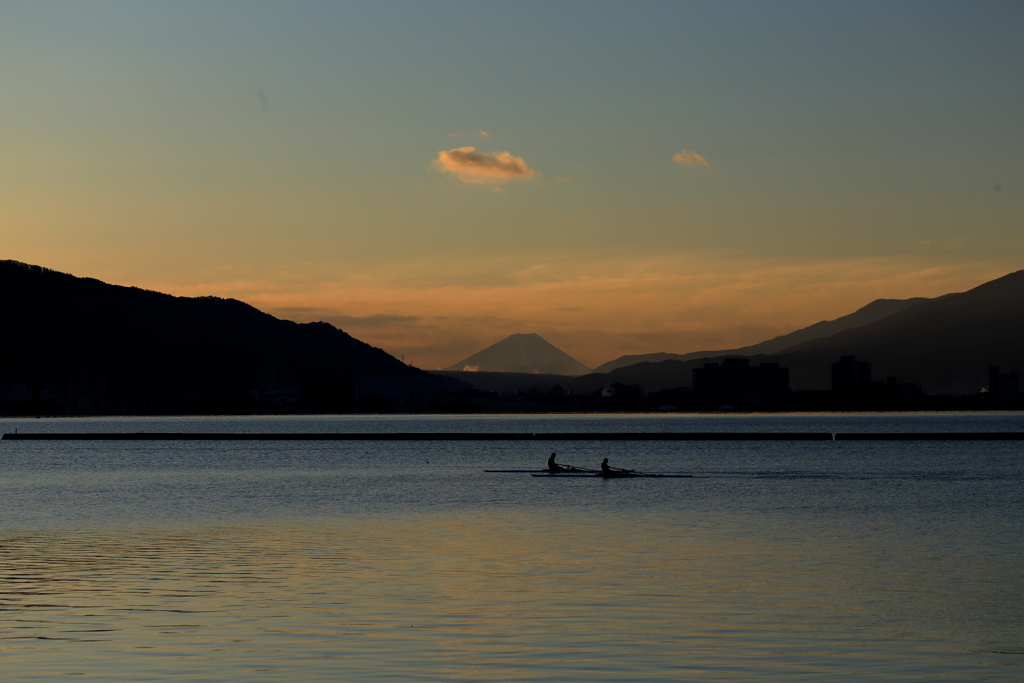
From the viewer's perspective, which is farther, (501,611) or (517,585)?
(517,585)

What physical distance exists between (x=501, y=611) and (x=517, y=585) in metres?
3.98

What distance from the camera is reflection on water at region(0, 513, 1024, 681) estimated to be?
65.1 feet

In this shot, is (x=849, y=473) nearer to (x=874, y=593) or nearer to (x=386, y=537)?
(x=386, y=537)

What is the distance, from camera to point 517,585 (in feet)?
96.7

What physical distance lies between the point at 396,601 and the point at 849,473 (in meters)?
72.4

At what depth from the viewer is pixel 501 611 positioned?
25.5m

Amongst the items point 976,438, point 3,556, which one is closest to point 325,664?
point 3,556

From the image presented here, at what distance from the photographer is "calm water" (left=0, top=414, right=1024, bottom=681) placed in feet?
66.3

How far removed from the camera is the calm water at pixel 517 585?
20219 mm

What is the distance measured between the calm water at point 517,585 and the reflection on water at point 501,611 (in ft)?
0.31

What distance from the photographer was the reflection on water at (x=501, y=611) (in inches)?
781

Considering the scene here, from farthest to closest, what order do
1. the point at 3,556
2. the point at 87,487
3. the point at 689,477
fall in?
1. the point at 689,477
2. the point at 87,487
3. the point at 3,556

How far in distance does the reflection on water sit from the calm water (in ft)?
0.31

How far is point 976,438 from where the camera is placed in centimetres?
17538
